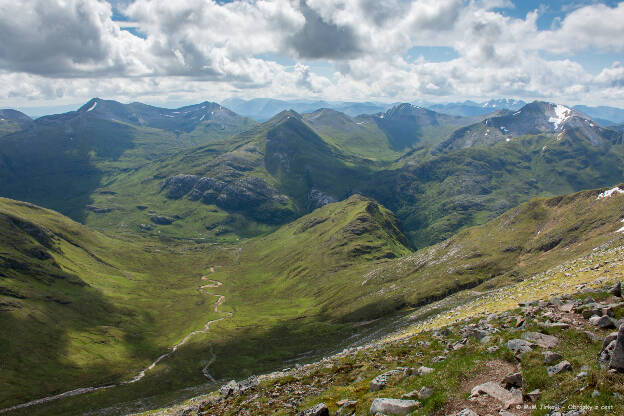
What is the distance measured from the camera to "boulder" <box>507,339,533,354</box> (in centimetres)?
2293

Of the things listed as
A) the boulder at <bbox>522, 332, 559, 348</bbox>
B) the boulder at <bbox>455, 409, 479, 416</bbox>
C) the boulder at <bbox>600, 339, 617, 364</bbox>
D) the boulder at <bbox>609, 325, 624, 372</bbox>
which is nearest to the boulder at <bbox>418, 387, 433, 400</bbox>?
the boulder at <bbox>455, 409, 479, 416</bbox>

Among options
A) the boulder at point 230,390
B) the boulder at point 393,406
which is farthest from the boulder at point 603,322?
the boulder at point 230,390

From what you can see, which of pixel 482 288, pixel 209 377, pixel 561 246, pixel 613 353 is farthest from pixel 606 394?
pixel 561 246

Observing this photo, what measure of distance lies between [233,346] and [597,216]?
208m

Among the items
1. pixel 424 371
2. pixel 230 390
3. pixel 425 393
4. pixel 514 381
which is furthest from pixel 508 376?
pixel 230 390

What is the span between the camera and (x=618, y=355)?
632 inches

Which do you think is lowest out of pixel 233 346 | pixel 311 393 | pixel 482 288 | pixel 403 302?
pixel 233 346

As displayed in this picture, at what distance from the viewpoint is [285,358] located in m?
163

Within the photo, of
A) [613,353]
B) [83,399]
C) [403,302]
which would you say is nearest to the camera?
[613,353]

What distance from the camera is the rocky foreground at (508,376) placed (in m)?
16.1

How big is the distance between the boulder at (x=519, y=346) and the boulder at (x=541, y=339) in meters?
0.66

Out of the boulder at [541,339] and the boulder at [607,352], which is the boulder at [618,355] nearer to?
the boulder at [607,352]

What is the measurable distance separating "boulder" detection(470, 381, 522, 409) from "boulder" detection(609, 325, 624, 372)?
4.29 m

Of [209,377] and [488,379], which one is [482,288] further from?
[488,379]
